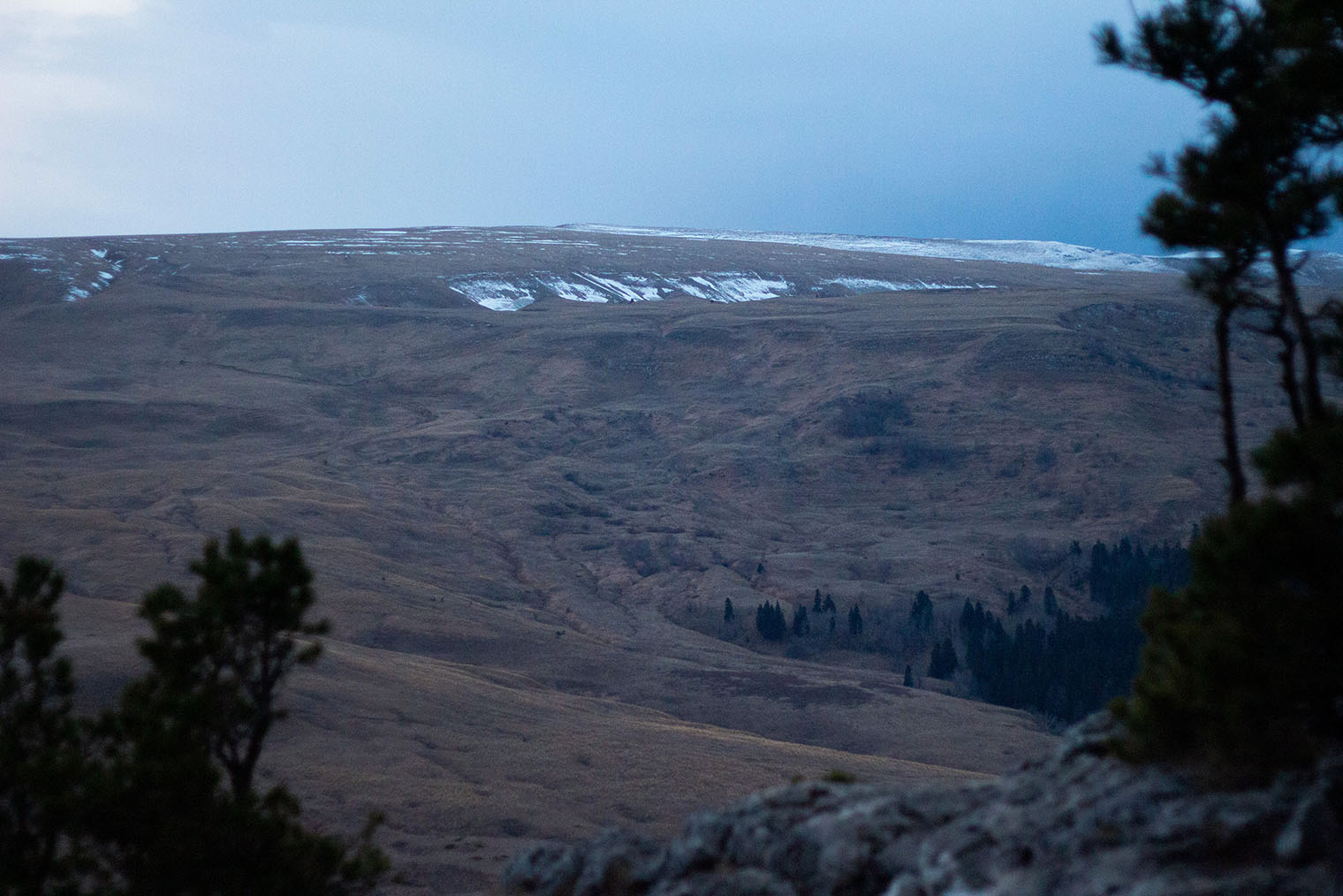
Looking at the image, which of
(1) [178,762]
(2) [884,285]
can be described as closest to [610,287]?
(2) [884,285]

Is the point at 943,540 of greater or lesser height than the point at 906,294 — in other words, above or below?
below

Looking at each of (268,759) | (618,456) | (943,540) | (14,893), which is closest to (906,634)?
(943,540)

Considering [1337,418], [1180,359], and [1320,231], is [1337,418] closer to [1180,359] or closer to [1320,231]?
[1320,231]

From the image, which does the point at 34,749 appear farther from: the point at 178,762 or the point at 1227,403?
the point at 1227,403

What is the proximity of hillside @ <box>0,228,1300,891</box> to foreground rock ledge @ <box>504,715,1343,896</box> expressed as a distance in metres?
10.1

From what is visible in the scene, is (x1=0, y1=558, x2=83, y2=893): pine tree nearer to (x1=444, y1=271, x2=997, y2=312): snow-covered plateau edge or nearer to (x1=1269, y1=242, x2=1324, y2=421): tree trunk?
(x1=1269, y1=242, x2=1324, y2=421): tree trunk

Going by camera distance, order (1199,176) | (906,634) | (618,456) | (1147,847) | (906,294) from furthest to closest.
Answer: (906,294) → (618,456) → (906,634) → (1199,176) → (1147,847)

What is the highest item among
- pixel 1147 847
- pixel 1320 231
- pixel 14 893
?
pixel 1320 231

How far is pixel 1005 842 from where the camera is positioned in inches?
289

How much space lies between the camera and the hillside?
28.6m

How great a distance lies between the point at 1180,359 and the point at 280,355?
69201 mm

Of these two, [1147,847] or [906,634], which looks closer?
[1147,847]

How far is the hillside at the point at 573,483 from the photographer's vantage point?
28.6 m

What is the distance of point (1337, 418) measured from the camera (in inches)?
315
